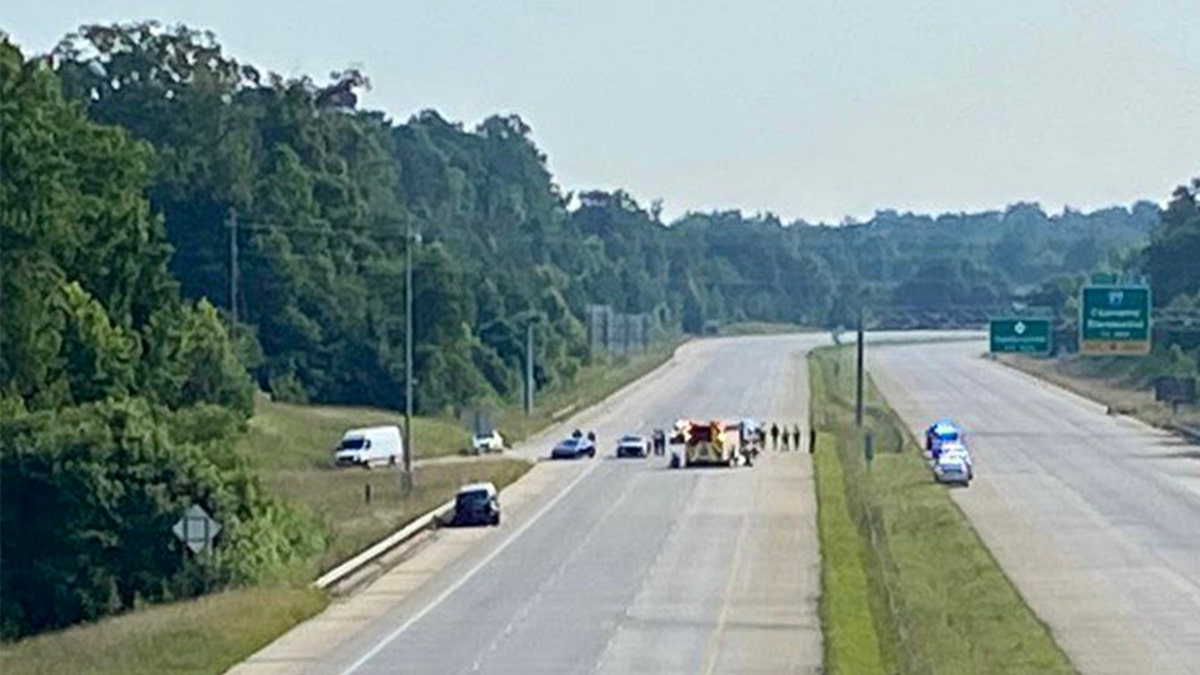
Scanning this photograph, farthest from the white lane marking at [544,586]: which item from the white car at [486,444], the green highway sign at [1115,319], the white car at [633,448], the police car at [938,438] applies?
the white car at [486,444]

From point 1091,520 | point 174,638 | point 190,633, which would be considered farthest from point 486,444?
point 174,638

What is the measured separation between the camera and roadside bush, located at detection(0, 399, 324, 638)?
59.9 metres

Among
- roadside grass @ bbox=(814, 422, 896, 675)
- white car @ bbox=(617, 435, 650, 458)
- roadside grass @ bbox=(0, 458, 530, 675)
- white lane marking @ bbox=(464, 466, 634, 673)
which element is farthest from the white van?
roadside grass @ bbox=(0, 458, 530, 675)

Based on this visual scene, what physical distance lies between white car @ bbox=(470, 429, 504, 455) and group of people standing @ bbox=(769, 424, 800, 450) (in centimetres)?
1080

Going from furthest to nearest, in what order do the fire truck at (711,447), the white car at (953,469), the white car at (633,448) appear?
the white car at (633,448), the fire truck at (711,447), the white car at (953,469)

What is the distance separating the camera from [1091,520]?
7856 centimetres

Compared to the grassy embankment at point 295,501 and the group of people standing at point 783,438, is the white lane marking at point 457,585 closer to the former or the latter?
the grassy embankment at point 295,501

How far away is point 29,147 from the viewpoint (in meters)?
79.1

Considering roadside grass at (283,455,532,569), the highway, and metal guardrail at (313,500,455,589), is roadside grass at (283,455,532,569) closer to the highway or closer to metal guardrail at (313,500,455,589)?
metal guardrail at (313,500,455,589)

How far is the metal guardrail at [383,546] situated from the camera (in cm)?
5941

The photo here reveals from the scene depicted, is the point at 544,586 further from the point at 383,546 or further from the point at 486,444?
the point at 486,444

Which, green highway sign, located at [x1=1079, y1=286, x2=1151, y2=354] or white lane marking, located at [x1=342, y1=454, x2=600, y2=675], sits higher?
green highway sign, located at [x1=1079, y1=286, x2=1151, y2=354]

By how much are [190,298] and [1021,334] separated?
54.7 meters

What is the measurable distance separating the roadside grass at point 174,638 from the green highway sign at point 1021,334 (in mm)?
35857
